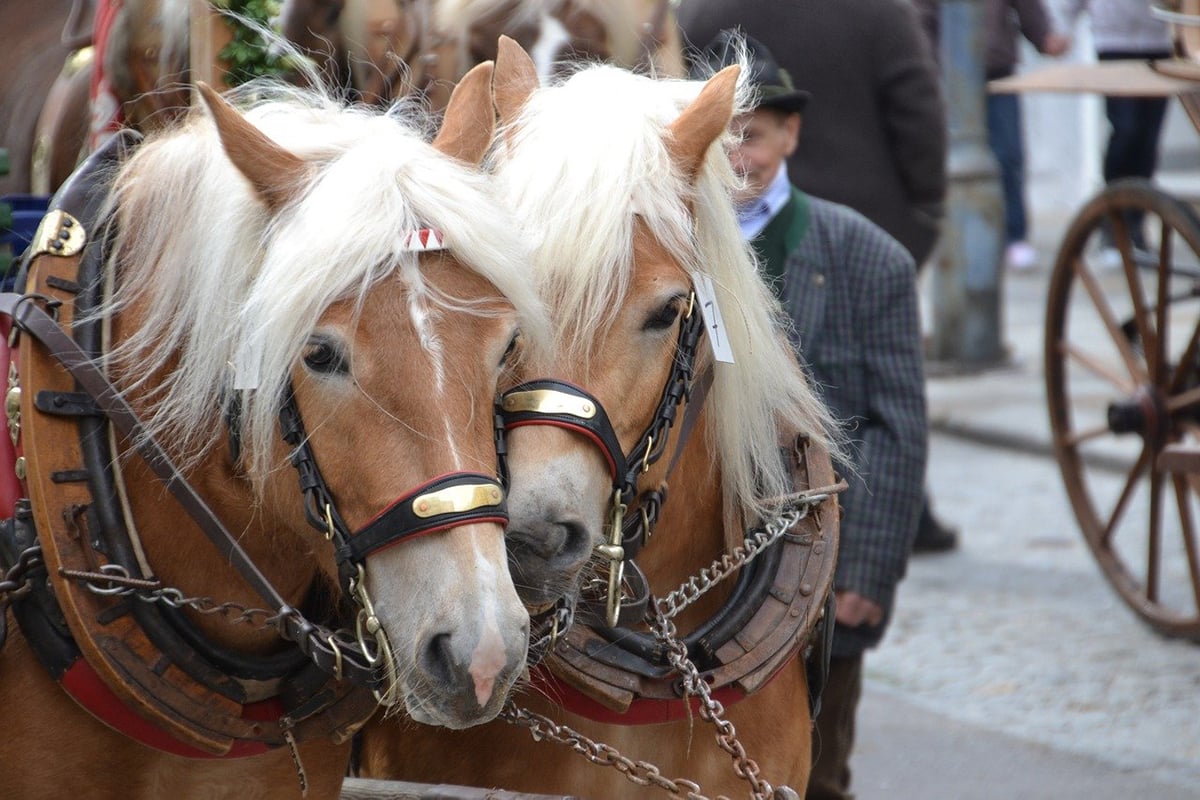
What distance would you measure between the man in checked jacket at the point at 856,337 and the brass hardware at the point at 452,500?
154 centimetres

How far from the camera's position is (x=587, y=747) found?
8.39 ft

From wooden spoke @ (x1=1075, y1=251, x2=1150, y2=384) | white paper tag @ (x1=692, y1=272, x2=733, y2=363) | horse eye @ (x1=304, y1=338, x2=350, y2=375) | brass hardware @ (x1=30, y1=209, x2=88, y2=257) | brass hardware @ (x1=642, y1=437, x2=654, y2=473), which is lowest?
wooden spoke @ (x1=1075, y1=251, x2=1150, y2=384)

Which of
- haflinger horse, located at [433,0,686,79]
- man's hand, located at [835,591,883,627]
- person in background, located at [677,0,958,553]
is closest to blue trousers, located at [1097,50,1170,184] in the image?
person in background, located at [677,0,958,553]

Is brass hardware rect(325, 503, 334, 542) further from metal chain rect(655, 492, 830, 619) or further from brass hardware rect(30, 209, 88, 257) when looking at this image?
metal chain rect(655, 492, 830, 619)

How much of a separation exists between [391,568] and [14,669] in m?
0.63

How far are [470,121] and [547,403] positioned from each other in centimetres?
41

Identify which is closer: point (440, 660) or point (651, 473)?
point (440, 660)

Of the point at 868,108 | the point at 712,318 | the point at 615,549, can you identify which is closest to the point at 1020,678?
the point at 868,108

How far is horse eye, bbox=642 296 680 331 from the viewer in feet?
7.98

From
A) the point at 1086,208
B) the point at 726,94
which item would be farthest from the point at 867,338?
the point at 1086,208

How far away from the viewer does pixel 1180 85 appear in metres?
4.61

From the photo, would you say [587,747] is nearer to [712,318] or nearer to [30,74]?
[712,318]

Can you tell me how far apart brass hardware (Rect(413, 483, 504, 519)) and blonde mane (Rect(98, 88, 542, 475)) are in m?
0.19

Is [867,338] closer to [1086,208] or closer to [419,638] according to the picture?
[419,638]
